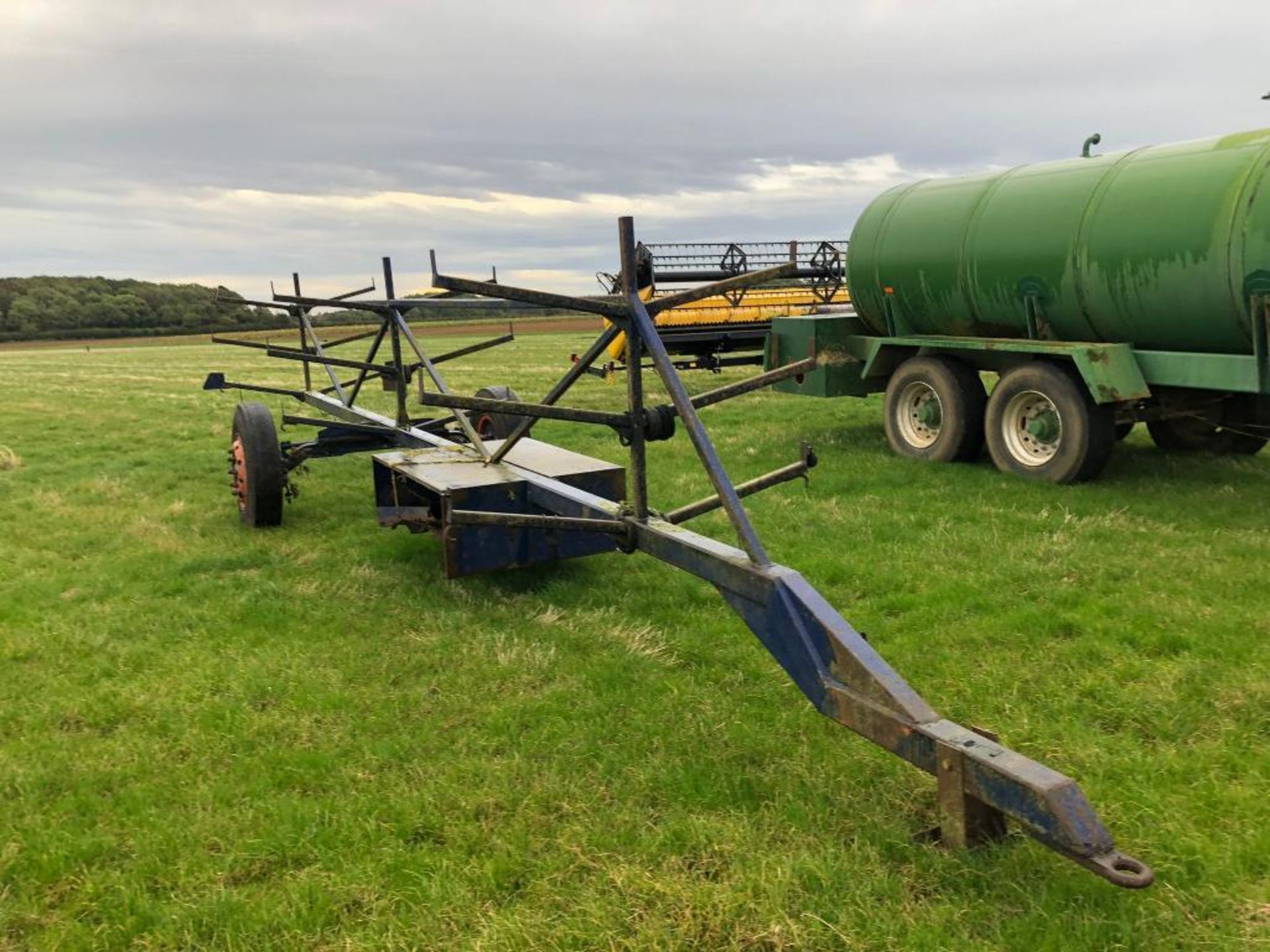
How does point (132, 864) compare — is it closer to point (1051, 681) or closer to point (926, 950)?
point (926, 950)

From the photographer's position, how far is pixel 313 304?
26.1 feet

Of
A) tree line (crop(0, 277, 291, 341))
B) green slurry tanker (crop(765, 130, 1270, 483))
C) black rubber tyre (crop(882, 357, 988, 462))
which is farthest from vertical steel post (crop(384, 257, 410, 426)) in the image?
tree line (crop(0, 277, 291, 341))

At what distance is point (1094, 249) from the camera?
724 cm

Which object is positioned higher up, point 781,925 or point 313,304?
point 313,304

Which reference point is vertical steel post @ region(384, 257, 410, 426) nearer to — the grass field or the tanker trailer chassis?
the grass field

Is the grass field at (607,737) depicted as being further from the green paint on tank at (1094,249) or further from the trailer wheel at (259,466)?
the green paint on tank at (1094,249)

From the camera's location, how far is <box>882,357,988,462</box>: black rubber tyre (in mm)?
8562

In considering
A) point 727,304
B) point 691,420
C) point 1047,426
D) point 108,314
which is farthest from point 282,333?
point 691,420

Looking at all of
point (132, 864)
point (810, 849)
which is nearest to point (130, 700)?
point (132, 864)

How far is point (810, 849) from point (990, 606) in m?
2.41

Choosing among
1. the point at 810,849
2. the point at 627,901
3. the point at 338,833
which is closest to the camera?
the point at 627,901

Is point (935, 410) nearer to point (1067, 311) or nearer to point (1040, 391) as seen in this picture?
point (1040, 391)

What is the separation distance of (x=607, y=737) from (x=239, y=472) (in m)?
4.86

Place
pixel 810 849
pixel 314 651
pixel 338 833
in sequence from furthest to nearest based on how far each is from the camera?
pixel 314 651
pixel 338 833
pixel 810 849
